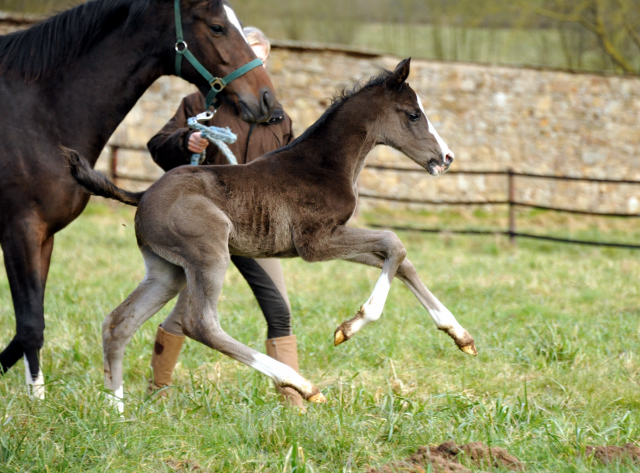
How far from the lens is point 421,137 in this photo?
10.5 ft

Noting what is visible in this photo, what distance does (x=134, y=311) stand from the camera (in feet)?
10.5

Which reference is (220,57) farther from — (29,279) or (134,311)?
(29,279)

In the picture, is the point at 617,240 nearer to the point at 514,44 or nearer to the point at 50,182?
the point at 514,44

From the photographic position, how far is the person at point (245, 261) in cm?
366

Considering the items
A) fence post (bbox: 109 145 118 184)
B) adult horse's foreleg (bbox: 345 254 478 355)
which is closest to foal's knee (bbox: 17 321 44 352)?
adult horse's foreleg (bbox: 345 254 478 355)

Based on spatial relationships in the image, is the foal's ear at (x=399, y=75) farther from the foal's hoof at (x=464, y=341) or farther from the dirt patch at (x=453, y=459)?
the dirt patch at (x=453, y=459)

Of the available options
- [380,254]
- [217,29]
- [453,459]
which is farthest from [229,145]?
[453,459]

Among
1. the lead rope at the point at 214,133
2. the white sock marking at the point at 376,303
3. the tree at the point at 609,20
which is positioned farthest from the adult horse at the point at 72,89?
the tree at the point at 609,20

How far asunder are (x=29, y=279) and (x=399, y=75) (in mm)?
2172

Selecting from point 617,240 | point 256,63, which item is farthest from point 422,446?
point 617,240

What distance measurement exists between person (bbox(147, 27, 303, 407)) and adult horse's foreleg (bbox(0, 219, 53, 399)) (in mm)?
646

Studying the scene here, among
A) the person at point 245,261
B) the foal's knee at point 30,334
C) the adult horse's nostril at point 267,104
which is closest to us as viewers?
the adult horse's nostril at point 267,104

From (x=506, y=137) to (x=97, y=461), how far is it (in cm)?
1161

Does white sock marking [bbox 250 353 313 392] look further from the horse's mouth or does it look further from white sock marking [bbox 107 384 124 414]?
the horse's mouth
